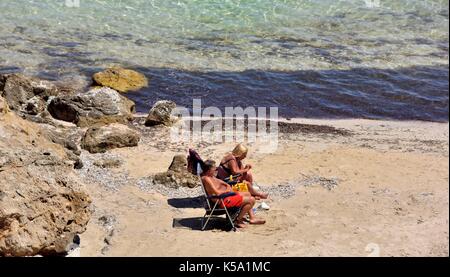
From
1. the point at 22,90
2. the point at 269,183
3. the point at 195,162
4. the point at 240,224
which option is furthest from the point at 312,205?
the point at 22,90

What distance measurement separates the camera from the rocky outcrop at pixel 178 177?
1062 centimetres

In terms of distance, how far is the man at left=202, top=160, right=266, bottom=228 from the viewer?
9.05 meters

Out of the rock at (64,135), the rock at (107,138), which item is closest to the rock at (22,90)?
the rock at (64,135)

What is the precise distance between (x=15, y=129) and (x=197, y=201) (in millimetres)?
3251

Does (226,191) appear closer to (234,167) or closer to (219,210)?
(219,210)

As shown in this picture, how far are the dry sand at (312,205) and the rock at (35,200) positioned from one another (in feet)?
1.73

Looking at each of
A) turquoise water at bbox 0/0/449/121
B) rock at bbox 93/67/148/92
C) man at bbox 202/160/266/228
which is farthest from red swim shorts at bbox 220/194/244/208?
rock at bbox 93/67/148/92

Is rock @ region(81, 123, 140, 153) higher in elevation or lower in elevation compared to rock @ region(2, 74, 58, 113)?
lower

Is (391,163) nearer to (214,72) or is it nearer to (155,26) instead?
(214,72)

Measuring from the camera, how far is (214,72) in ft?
62.3

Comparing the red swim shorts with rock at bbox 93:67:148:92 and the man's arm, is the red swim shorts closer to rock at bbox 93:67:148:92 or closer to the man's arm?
the man's arm

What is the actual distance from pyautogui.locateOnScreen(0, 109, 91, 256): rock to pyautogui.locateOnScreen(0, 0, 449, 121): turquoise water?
841 cm

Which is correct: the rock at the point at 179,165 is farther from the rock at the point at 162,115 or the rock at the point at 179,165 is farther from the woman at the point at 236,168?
the rock at the point at 162,115

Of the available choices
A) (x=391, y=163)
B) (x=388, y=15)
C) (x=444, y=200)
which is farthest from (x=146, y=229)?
(x=388, y=15)
